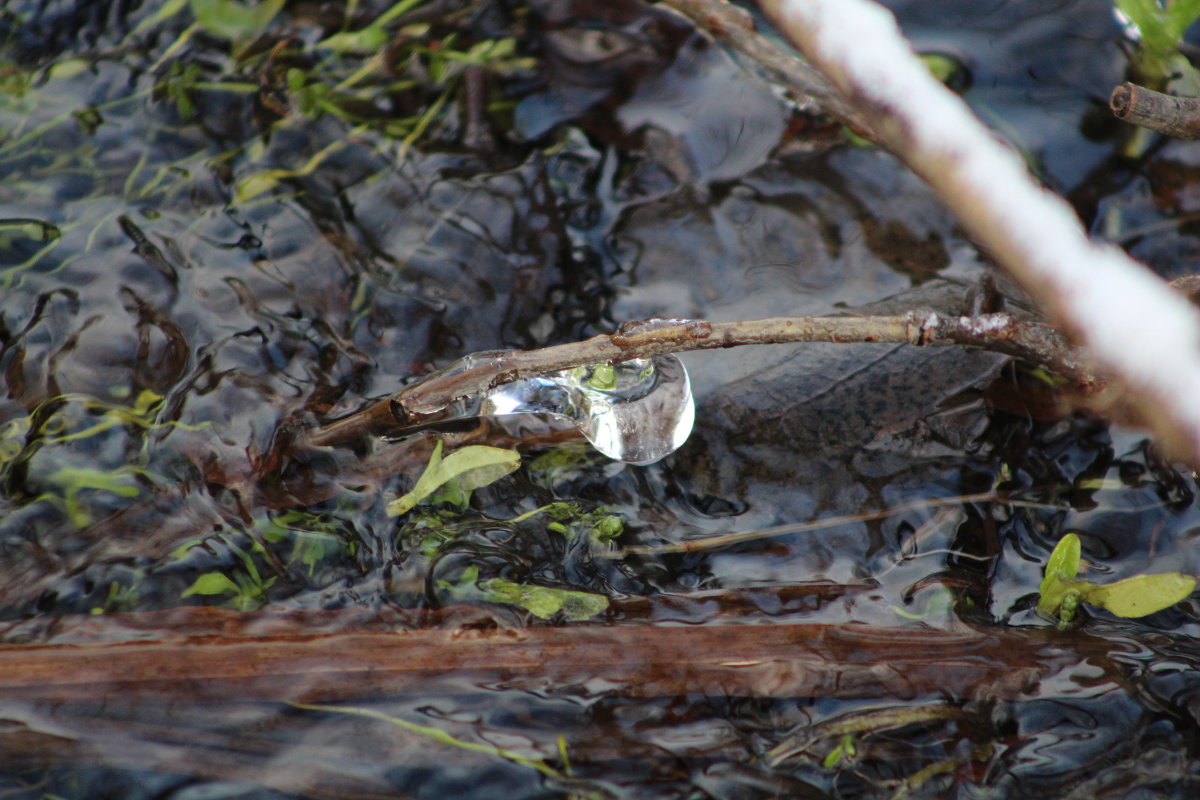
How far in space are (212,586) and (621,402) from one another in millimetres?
903

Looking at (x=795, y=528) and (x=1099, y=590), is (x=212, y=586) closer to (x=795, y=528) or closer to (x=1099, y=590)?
(x=795, y=528)

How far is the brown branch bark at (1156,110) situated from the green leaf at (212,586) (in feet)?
6.25

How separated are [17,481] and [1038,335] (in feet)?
6.95

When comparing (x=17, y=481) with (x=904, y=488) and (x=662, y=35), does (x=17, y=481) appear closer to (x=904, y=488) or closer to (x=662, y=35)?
(x=904, y=488)

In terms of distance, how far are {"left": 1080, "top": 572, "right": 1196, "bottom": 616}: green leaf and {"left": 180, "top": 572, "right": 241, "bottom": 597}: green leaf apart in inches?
65.7

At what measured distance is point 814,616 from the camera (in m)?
1.74

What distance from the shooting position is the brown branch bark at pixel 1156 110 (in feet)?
5.19

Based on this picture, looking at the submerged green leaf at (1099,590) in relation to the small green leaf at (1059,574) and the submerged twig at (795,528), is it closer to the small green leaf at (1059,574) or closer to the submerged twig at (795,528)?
the small green leaf at (1059,574)

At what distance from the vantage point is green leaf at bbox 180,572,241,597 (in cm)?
173

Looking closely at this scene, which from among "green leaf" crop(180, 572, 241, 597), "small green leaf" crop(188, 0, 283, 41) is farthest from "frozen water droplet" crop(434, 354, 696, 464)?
"small green leaf" crop(188, 0, 283, 41)

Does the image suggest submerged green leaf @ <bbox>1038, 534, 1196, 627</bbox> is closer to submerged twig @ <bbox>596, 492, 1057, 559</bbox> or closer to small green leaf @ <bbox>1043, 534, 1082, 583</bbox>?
small green leaf @ <bbox>1043, 534, 1082, 583</bbox>

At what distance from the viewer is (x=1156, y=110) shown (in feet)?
5.36

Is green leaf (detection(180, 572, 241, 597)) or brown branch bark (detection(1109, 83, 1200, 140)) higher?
brown branch bark (detection(1109, 83, 1200, 140))

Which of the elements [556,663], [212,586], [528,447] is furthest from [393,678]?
[528,447]
